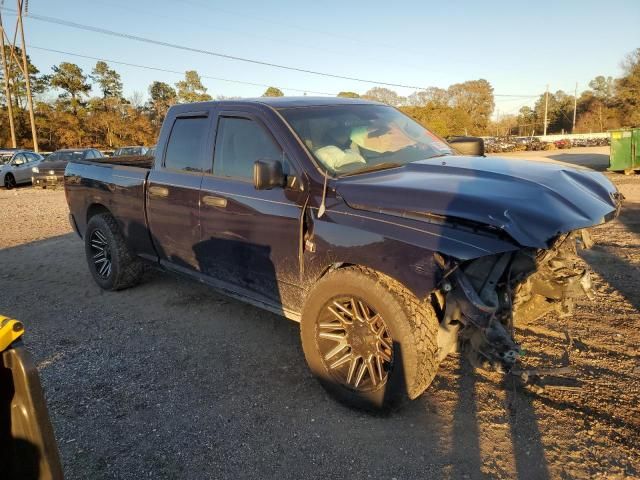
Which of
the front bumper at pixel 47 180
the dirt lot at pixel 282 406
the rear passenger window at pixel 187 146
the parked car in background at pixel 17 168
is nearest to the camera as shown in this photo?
the dirt lot at pixel 282 406

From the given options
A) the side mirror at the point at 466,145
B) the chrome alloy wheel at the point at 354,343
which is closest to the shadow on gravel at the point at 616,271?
the side mirror at the point at 466,145

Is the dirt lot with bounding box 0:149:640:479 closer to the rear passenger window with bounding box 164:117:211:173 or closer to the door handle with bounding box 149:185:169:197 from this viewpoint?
the door handle with bounding box 149:185:169:197

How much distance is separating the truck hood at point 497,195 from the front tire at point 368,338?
484 mm

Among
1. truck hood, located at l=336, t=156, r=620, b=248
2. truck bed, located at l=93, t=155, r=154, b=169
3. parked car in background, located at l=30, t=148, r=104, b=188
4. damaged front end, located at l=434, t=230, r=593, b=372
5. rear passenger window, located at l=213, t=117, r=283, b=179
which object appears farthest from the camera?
parked car in background, located at l=30, t=148, r=104, b=188

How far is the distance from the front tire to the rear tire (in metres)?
3.00

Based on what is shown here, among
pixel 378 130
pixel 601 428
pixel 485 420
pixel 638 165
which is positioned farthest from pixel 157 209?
pixel 638 165

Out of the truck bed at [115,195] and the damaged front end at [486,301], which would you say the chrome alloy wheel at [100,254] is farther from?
the damaged front end at [486,301]

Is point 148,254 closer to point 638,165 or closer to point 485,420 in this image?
point 485,420

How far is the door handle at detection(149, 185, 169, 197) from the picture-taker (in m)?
4.37

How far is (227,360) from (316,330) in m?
1.09

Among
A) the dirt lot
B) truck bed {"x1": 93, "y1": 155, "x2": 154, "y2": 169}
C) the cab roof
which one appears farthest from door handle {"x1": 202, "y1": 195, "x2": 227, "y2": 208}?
truck bed {"x1": 93, "y1": 155, "x2": 154, "y2": 169}

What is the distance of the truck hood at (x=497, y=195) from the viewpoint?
2.37 meters

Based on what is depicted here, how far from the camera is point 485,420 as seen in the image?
292 centimetres

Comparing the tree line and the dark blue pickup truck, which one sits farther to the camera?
the tree line
